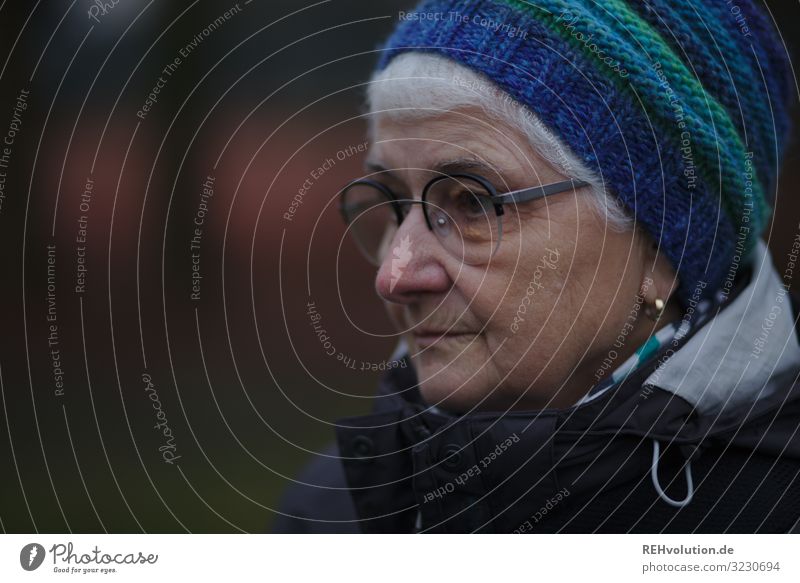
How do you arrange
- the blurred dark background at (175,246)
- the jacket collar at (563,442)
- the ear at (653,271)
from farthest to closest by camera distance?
the blurred dark background at (175,246) → the ear at (653,271) → the jacket collar at (563,442)

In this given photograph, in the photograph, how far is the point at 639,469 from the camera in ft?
4.19

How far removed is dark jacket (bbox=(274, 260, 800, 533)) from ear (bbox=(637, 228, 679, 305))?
0.10 m

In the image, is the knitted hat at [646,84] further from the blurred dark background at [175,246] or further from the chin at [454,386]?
the blurred dark background at [175,246]

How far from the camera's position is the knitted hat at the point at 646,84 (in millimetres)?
1288

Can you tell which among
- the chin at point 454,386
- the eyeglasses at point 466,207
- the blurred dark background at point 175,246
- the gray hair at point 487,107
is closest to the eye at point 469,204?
the eyeglasses at point 466,207

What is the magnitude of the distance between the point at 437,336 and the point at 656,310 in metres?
0.41

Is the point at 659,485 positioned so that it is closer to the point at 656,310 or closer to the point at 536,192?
the point at 656,310

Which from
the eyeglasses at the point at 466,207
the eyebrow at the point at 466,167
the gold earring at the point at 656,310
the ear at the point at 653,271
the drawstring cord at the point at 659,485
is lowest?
the drawstring cord at the point at 659,485

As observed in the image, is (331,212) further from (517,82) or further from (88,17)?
(517,82)

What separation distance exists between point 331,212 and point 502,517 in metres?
2.00

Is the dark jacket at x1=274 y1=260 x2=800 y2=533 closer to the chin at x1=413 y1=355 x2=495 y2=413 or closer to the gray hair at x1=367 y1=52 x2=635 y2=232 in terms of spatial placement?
the chin at x1=413 y1=355 x2=495 y2=413

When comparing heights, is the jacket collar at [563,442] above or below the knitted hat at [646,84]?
below

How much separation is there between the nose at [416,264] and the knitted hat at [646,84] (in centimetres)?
29
